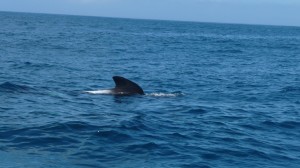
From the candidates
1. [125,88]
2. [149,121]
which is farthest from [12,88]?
[149,121]

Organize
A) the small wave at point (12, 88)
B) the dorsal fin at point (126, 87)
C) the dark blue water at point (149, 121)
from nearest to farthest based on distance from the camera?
the dark blue water at point (149, 121)
the small wave at point (12, 88)
the dorsal fin at point (126, 87)

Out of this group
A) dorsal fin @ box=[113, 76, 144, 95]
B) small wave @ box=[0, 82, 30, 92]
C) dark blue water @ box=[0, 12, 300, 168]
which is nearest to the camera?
dark blue water @ box=[0, 12, 300, 168]

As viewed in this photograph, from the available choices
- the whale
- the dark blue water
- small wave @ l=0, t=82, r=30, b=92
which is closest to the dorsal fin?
the whale

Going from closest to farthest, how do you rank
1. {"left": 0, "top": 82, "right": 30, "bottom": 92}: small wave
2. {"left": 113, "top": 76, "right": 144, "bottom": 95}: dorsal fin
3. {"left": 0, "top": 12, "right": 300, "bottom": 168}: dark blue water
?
{"left": 0, "top": 12, "right": 300, "bottom": 168}: dark blue water < {"left": 0, "top": 82, "right": 30, "bottom": 92}: small wave < {"left": 113, "top": 76, "right": 144, "bottom": 95}: dorsal fin

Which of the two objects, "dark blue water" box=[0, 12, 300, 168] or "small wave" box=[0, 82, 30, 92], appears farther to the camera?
"small wave" box=[0, 82, 30, 92]

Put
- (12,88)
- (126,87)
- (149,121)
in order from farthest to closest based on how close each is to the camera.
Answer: (126,87), (12,88), (149,121)

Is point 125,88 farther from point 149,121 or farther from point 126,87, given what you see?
point 149,121

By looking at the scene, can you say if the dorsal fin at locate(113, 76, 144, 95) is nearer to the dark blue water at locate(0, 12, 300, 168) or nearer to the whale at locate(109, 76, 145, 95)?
the whale at locate(109, 76, 145, 95)

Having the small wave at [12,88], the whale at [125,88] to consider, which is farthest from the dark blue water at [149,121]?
the whale at [125,88]

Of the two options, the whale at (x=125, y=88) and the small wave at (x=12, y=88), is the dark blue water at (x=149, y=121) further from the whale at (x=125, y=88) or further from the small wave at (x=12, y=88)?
the whale at (x=125, y=88)

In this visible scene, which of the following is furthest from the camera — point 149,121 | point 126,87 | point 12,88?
point 126,87

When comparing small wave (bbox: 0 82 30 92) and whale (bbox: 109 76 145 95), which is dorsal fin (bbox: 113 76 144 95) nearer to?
whale (bbox: 109 76 145 95)

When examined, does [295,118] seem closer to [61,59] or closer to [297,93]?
[297,93]

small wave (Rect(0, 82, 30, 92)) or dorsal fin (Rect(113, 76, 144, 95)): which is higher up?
dorsal fin (Rect(113, 76, 144, 95))
